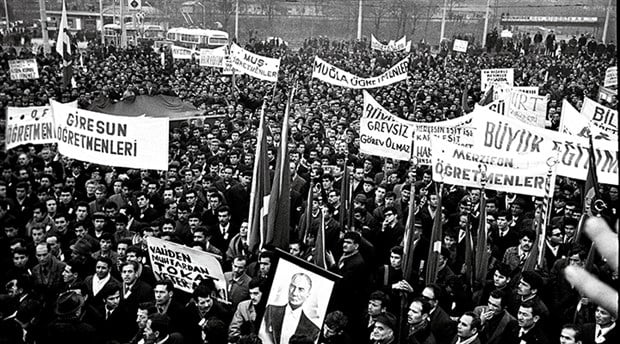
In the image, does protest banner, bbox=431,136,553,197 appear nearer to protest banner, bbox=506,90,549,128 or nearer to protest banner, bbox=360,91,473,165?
protest banner, bbox=360,91,473,165

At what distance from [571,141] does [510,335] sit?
2980 millimetres

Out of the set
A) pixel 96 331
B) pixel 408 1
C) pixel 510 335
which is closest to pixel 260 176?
pixel 96 331

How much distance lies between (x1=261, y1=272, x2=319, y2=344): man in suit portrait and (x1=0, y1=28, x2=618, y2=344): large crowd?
1.7 inches

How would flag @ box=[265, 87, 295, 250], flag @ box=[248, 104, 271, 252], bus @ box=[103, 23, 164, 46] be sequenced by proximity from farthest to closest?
bus @ box=[103, 23, 164, 46] → flag @ box=[248, 104, 271, 252] → flag @ box=[265, 87, 295, 250]

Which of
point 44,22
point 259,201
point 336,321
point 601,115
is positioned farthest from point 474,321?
point 44,22

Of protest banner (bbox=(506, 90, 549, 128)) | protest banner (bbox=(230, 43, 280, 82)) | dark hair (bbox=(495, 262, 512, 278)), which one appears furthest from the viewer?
protest banner (bbox=(230, 43, 280, 82))

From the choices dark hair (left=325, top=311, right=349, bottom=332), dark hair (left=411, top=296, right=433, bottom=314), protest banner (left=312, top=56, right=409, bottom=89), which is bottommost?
dark hair (left=325, top=311, right=349, bottom=332)

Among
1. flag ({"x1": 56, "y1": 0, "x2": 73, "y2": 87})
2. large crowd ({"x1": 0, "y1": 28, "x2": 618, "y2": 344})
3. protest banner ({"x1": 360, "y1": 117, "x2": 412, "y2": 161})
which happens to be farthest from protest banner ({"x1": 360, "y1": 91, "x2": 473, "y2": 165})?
flag ({"x1": 56, "y1": 0, "x2": 73, "y2": 87})

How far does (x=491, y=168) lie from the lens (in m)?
7.48

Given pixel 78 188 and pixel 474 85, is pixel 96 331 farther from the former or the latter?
pixel 474 85

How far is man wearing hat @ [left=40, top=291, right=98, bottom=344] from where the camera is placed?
5043 mm

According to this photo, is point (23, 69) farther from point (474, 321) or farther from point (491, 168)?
point (474, 321)

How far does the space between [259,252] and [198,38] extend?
32.9 metres

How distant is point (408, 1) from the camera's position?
6197 centimetres
